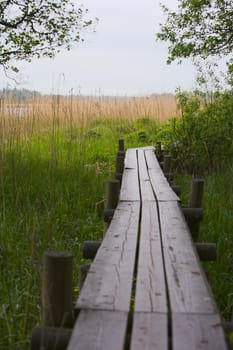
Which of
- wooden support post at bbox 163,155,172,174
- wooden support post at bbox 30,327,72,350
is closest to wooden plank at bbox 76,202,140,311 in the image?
wooden support post at bbox 30,327,72,350

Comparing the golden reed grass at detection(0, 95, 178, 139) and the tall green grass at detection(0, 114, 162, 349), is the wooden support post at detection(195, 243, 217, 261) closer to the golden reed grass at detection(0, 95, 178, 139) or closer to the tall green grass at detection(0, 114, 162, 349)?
the tall green grass at detection(0, 114, 162, 349)

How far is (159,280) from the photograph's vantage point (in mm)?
1839

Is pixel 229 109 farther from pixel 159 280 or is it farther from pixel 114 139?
pixel 159 280

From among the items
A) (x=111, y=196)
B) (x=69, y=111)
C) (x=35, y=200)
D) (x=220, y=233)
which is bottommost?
(x=220, y=233)

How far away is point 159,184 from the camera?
13.9 feet

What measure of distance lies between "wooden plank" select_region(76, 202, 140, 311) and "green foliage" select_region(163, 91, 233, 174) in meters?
3.74

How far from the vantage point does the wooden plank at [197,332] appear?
1375mm

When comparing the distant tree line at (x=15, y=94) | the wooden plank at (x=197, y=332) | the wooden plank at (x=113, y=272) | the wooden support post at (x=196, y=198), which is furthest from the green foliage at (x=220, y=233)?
the distant tree line at (x=15, y=94)

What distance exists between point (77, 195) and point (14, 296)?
7.33 feet

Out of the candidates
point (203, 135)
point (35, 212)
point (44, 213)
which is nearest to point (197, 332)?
point (35, 212)

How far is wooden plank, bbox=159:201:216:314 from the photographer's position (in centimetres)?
163

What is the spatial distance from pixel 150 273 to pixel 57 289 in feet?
1.68

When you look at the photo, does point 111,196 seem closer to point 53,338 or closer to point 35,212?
point 35,212

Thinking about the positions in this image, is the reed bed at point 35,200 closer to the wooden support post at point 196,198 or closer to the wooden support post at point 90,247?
the wooden support post at point 90,247
